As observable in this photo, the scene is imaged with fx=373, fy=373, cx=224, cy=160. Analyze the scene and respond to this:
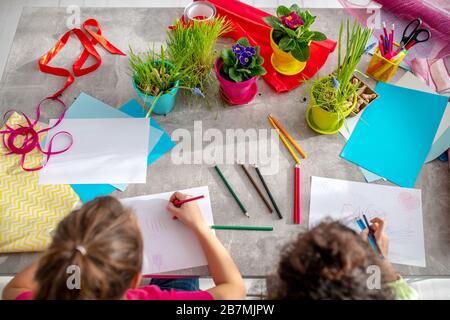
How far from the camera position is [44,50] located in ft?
3.66

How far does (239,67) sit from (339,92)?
25 centimetres

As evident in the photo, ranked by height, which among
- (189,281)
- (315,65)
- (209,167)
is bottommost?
(189,281)

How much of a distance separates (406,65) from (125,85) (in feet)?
2.66

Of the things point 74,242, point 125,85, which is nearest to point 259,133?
point 125,85

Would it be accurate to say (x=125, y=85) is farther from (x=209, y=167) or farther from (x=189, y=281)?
(x=189, y=281)

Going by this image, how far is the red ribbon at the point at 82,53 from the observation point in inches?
42.0

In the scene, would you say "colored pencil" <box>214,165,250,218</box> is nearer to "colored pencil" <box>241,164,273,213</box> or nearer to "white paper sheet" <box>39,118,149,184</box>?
"colored pencil" <box>241,164,273,213</box>

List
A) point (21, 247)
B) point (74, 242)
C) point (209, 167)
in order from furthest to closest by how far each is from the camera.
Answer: point (209, 167)
point (21, 247)
point (74, 242)

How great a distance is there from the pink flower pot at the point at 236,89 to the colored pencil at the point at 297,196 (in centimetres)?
24

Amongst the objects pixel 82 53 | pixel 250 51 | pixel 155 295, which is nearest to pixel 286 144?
pixel 250 51

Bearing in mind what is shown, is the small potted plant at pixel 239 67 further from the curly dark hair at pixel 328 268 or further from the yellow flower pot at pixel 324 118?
the curly dark hair at pixel 328 268

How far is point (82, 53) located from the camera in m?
1.10

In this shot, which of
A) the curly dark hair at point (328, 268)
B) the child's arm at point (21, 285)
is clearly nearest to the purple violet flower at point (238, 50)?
the curly dark hair at point (328, 268)

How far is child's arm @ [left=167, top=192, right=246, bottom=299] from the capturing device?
790 millimetres
